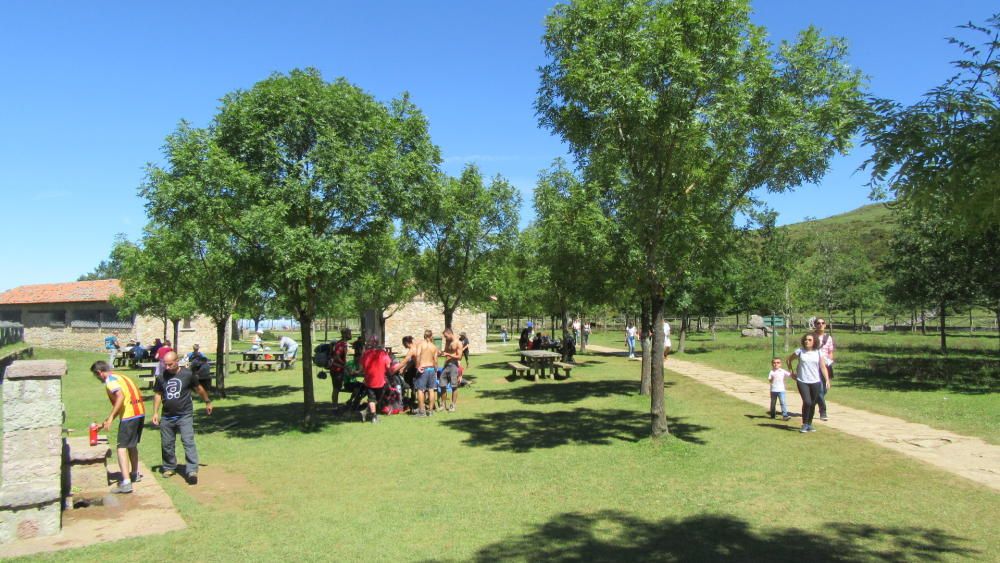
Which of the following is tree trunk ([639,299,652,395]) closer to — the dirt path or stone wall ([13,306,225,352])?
the dirt path

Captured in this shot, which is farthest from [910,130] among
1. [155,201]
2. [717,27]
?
[155,201]

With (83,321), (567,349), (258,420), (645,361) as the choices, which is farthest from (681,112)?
(83,321)

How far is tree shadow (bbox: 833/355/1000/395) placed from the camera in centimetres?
1518

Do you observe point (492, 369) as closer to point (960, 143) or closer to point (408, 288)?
point (408, 288)

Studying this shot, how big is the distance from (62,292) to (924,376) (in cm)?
4629

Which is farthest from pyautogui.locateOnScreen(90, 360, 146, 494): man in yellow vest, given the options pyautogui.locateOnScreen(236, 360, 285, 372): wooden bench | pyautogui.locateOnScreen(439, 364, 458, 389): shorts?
pyautogui.locateOnScreen(236, 360, 285, 372): wooden bench

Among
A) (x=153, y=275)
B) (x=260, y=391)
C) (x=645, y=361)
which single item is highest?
(x=153, y=275)

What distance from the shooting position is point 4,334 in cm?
3011

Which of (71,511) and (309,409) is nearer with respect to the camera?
(71,511)

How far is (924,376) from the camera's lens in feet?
56.0

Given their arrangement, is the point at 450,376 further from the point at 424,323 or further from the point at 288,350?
the point at 424,323

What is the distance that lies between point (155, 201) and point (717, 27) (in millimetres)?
9471

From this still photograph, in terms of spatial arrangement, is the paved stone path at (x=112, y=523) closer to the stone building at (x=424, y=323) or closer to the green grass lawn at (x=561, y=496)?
the green grass lawn at (x=561, y=496)

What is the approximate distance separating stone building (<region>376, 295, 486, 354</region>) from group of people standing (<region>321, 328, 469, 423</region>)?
65.4ft
